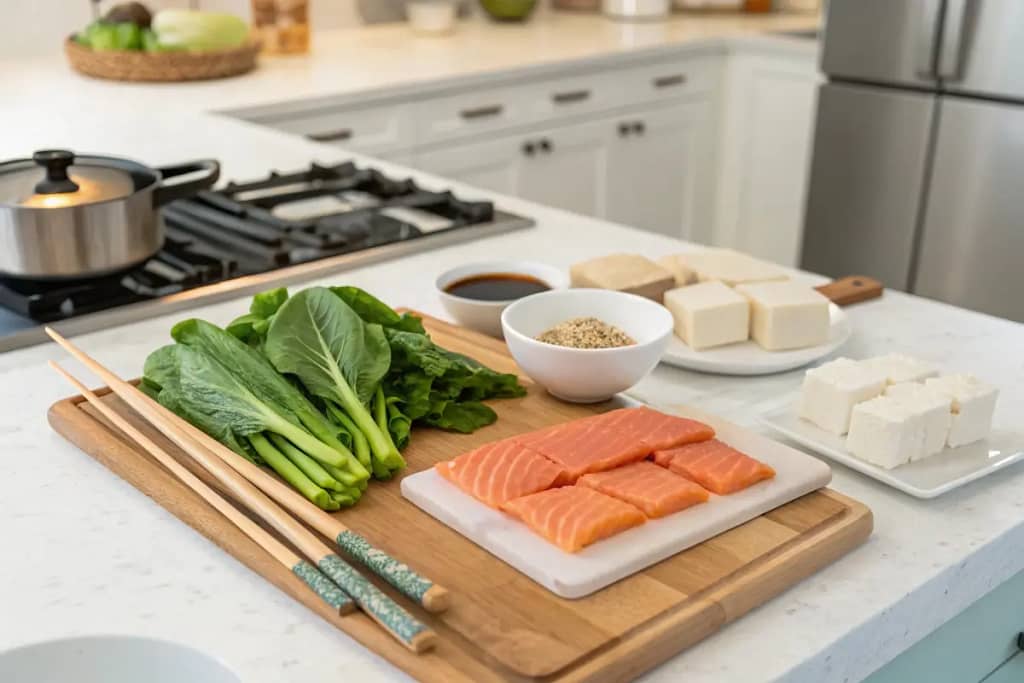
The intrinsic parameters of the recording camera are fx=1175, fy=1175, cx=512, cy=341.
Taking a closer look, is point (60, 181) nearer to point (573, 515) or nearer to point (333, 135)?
point (573, 515)

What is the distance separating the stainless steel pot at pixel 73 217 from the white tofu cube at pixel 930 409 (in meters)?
0.87

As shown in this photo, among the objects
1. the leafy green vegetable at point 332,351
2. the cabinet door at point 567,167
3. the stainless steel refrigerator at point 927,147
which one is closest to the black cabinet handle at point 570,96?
the cabinet door at point 567,167

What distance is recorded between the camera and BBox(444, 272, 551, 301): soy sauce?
53.4 inches

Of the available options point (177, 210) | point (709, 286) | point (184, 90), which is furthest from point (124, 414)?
point (184, 90)

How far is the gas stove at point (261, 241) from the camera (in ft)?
4.56

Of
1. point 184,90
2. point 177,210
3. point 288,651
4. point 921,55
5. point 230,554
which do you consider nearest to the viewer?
point 288,651

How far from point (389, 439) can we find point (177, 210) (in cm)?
92

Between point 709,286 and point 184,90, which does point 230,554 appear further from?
point 184,90

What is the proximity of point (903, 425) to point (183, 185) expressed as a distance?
0.89 metres

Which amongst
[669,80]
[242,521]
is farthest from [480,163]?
[242,521]

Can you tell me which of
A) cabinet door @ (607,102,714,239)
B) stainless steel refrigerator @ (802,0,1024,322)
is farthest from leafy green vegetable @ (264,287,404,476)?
cabinet door @ (607,102,714,239)

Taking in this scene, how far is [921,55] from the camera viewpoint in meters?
3.02

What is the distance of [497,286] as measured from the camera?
138 centimetres

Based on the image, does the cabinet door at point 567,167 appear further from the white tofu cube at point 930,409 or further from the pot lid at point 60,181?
the white tofu cube at point 930,409
